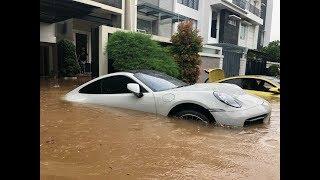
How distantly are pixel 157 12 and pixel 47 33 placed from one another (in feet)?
23.9

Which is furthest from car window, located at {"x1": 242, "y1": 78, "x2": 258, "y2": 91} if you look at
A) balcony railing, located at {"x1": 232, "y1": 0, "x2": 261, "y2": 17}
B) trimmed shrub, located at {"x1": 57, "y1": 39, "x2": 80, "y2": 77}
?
balcony railing, located at {"x1": 232, "y1": 0, "x2": 261, "y2": 17}

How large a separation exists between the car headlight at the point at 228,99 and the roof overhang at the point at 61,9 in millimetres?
10005

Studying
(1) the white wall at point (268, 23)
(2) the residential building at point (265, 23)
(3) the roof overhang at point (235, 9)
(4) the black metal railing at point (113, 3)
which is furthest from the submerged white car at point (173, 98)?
(1) the white wall at point (268, 23)

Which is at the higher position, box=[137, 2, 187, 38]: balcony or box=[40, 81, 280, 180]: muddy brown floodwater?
box=[137, 2, 187, 38]: balcony

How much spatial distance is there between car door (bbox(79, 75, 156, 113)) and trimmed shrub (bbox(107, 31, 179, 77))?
6.13 m

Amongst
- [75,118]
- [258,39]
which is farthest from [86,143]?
[258,39]

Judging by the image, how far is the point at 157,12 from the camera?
20.7m

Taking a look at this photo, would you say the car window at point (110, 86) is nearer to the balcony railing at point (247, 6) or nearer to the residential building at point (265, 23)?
the balcony railing at point (247, 6)

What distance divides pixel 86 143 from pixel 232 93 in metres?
2.74

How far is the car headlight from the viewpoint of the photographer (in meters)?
5.33

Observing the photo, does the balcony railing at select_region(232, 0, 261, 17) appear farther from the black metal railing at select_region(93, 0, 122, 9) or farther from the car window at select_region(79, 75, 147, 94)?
the car window at select_region(79, 75, 147, 94)

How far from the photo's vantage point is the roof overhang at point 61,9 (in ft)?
44.5

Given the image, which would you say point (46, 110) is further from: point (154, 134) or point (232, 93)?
point (232, 93)
